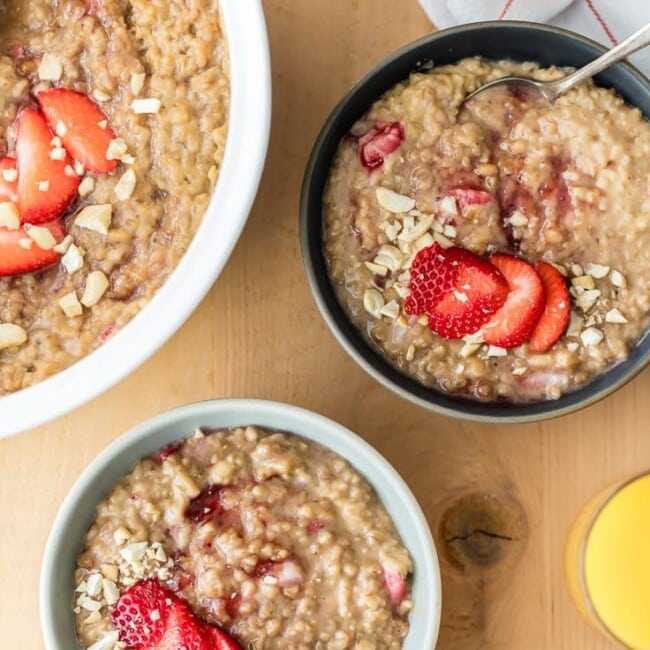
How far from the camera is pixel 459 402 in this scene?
1519 millimetres

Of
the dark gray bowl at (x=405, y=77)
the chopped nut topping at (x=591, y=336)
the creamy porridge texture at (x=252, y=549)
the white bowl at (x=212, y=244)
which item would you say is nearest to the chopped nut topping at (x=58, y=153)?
the white bowl at (x=212, y=244)

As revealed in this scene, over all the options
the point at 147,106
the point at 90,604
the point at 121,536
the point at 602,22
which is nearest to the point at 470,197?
the point at 602,22

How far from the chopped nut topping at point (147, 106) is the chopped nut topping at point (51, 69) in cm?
12

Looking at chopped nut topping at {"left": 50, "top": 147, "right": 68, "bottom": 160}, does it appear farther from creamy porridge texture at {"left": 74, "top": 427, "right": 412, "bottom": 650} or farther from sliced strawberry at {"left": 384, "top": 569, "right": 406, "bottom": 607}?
sliced strawberry at {"left": 384, "top": 569, "right": 406, "bottom": 607}

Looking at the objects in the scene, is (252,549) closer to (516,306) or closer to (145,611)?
(145,611)

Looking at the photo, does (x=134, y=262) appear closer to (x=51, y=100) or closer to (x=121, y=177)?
(x=121, y=177)

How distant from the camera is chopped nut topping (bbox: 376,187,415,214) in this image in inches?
58.9

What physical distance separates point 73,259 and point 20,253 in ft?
0.23

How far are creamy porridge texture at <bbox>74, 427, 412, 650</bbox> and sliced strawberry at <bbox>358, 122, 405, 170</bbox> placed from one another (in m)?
0.41

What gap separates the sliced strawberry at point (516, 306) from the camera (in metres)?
1.48

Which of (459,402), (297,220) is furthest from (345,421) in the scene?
(297,220)

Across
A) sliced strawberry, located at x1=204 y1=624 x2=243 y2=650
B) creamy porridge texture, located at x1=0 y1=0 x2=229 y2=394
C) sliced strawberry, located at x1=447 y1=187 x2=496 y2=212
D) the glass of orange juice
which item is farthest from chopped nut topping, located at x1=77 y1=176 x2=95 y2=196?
the glass of orange juice

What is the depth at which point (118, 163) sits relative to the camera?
4.59ft

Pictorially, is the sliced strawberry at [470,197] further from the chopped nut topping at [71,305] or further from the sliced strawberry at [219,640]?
the sliced strawberry at [219,640]
